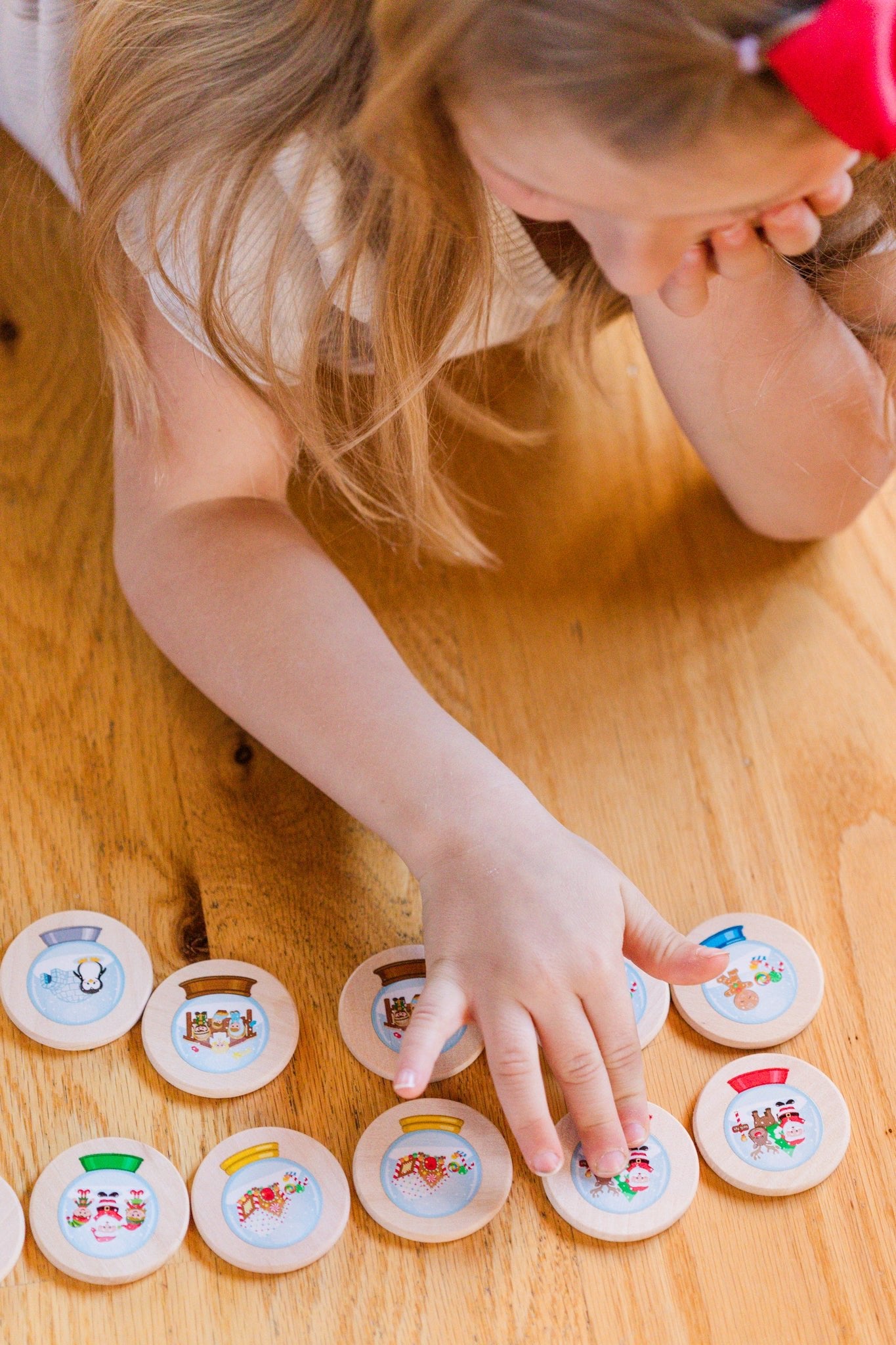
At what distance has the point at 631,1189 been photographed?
70 centimetres

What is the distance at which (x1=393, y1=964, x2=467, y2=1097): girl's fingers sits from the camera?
65 cm

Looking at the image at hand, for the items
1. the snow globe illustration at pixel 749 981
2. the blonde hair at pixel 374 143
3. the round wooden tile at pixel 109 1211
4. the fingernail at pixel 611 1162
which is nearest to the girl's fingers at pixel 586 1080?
the fingernail at pixel 611 1162

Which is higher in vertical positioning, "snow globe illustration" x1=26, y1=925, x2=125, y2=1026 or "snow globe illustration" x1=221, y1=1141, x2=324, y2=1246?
"snow globe illustration" x1=221, y1=1141, x2=324, y2=1246

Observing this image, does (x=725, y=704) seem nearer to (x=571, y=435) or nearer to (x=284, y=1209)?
(x=571, y=435)

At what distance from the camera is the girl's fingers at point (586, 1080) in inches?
27.2

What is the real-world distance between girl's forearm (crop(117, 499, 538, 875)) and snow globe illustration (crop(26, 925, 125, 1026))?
170mm

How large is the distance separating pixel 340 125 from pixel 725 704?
49 centimetres

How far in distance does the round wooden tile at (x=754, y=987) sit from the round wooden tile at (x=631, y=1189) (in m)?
0.08

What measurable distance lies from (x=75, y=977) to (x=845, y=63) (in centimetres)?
63

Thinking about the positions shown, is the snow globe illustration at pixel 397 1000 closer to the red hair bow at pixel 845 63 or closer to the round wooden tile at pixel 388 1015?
the round wooden tile at pixel 388 1015

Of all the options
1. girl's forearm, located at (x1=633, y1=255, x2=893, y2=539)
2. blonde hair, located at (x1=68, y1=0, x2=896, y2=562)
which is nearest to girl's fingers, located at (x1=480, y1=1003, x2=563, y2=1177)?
blonde hair, located at (x1=68, y1=0, x2=896, y2=562)

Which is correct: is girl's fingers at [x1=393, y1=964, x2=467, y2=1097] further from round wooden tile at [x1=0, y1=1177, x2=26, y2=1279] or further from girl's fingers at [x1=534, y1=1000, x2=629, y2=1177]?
round wooden tile at [x1=0, y1=1177, x2=26, y2=1279]

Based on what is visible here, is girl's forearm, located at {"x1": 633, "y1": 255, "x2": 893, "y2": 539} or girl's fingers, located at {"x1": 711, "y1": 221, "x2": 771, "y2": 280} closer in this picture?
girl's fingers, located at {"x1": 711, "y1": 221, "x2": 771, "y2": 280}

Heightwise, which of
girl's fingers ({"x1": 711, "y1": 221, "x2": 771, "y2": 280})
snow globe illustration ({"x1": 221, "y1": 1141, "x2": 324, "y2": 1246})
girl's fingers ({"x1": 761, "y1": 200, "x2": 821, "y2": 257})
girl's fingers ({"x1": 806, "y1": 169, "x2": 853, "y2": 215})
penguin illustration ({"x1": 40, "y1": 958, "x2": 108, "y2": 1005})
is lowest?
penguin illustration ({"x1": 40, "y1": 958, "x2": 108, "y2": 1005})
